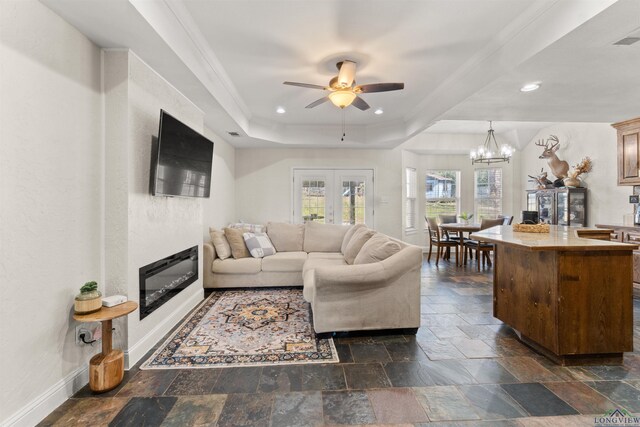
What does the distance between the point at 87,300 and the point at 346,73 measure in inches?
109

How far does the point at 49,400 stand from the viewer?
5.77ft

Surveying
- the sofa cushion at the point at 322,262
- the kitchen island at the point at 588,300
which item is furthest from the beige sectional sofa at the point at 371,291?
the kitchen island at the point at 588,300

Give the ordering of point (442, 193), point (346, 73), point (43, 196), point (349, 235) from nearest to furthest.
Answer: point (43, 196) < point (346, 73) < point (349, 235) < point (442, 193)

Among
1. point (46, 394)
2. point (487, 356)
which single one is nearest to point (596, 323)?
point (487, 356)

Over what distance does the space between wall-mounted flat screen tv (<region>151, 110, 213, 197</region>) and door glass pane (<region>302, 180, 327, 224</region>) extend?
9.80 feet

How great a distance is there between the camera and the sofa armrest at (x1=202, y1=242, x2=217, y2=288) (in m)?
4.07

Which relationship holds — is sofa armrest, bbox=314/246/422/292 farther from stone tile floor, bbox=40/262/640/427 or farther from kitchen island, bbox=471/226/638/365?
kitchen island, bbox=471/226/638/365

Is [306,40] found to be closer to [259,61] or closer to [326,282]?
[259,61]

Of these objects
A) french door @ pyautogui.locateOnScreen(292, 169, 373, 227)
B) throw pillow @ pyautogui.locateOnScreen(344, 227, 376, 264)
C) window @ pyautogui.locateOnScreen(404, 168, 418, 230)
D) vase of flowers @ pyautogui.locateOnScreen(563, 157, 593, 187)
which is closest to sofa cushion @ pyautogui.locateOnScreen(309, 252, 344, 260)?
throw pillow @ pyautogui.locateOnScreen(344, 227, 376, 264)

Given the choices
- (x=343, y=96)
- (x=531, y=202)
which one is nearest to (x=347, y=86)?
(x=343, y=96)

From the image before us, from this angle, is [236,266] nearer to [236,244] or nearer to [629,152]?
[236,244]

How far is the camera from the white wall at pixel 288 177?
6.21m

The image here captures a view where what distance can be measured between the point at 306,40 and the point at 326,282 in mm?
2196

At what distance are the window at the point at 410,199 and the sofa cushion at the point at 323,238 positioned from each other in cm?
283
